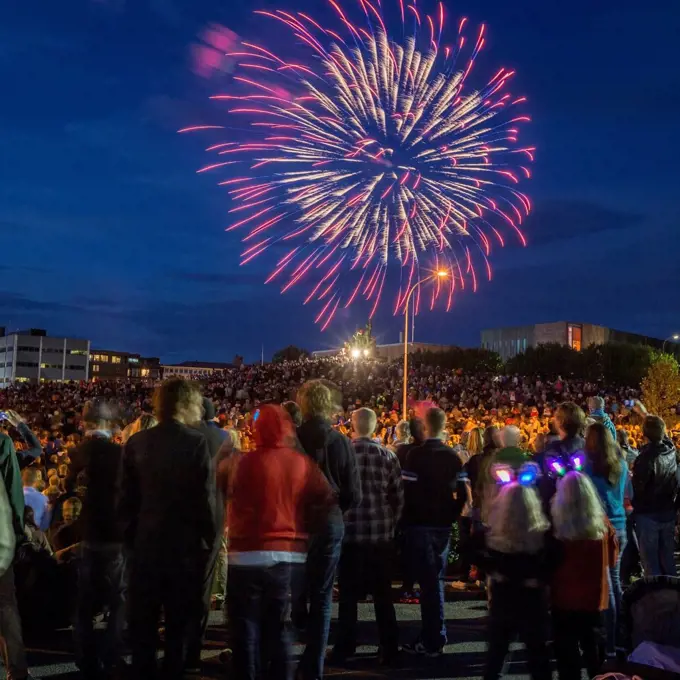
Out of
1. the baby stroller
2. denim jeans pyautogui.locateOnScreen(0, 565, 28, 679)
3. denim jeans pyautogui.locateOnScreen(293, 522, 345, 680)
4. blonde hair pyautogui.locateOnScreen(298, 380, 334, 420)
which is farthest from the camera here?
blonde hair pyautogui.locateOnScreen(298, 380, 334, 420)

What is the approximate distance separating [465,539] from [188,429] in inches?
215

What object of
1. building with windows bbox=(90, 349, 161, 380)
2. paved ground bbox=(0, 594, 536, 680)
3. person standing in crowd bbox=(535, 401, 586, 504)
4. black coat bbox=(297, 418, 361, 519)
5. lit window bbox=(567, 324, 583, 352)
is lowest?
paved ground bbox=(0, 594, 536, 680)

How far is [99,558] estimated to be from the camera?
204 inches

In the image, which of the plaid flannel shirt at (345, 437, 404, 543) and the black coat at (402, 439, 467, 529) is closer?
the plaid flannel shirt at (345, 437, 404, 543)

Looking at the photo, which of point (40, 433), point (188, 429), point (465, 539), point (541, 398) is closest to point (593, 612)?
point (188, 429)

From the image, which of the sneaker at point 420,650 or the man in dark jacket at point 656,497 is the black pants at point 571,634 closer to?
the sneaker at point 420,650

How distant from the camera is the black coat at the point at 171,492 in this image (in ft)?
14.7

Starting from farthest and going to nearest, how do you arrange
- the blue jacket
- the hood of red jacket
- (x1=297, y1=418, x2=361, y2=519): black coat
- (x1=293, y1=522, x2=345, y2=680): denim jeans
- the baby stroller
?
the blue jacket, (x1=297, y1=418, x2=361, y2=519): black coat, (x1=293, y1=522, x2=345, y2=680): denim jeans, the hood of red jacket, the baby stroller

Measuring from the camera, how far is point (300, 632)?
23.1 ft

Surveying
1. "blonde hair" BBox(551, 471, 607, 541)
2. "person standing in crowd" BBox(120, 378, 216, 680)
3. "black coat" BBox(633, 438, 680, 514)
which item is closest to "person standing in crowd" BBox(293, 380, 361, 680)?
"person standing in crowd" BBox(120, 378, 216, 680)

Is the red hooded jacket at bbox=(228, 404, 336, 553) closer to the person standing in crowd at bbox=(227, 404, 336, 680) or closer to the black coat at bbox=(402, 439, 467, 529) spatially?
the person standing in crowd at bbox=(227, 404, 336, 680)

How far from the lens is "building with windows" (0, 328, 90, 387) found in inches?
4956

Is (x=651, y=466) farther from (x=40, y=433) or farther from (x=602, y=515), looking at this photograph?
(x=40, y=433)

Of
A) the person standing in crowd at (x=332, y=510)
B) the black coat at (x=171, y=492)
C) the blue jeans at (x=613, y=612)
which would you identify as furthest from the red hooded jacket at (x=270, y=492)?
the blue jeans at (x=613, y=612)
